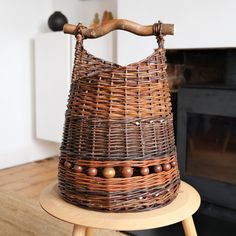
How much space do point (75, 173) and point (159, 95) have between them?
210 millimetres

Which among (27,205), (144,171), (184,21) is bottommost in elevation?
(27,205)

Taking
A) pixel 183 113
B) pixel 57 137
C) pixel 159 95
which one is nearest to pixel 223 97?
pixel 183 113

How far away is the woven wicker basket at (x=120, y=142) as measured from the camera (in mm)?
552

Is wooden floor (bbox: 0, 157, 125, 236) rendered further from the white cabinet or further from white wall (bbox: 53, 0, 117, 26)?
white wall (bbox: 53, 0, 117, 26)

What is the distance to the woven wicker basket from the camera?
55 centimetres

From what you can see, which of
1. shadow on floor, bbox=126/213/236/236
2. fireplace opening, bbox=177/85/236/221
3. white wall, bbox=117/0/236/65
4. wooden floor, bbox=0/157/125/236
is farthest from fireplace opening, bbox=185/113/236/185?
wooden floor, bbox=0/157/125/236

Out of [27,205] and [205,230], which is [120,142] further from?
[27,205]

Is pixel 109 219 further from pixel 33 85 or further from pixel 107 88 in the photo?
pixel 33 85

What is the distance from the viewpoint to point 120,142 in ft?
1.82

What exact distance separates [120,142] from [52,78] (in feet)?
5.98

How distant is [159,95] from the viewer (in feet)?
1.94

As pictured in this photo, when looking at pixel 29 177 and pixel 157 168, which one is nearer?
pixel 157 168

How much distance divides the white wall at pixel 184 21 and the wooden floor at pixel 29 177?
926mm

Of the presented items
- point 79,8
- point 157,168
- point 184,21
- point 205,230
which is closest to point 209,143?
point 205,230
